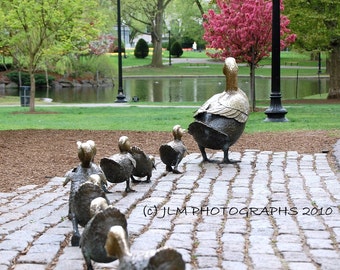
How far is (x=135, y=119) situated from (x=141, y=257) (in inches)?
555

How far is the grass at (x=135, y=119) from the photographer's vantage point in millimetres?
15039

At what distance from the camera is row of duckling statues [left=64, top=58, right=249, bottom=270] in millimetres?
3691

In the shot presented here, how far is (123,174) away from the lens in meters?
7.45

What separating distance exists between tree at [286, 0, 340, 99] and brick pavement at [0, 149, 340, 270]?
1447 cm

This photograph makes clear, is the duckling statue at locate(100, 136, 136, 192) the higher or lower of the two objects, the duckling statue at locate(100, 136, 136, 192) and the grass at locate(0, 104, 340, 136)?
the higher

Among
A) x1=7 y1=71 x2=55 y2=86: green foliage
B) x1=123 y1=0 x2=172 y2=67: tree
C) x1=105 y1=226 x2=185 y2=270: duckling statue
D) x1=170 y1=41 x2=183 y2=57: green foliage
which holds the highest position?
x1=123 y1=0 x2=172 y2=67: tree

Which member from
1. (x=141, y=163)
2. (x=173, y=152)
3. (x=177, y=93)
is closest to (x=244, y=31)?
(x=173, y=152)

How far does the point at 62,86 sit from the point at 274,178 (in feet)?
130

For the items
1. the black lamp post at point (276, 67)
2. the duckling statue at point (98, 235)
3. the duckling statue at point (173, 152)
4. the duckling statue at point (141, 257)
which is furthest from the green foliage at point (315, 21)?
the duckling statue at point (141, 257)

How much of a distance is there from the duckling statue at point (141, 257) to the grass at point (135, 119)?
32.7 feet

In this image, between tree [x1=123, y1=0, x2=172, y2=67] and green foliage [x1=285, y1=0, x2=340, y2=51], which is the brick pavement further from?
tree [x1=123, y1=0, x2=172, y2=67]

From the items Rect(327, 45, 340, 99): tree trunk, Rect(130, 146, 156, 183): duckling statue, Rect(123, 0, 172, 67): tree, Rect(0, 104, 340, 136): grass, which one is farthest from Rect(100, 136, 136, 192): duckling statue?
Rect(123, 0, 172, 67): tree

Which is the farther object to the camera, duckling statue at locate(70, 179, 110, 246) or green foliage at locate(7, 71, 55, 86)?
green foliage at locate(7, 71, 55, 86)

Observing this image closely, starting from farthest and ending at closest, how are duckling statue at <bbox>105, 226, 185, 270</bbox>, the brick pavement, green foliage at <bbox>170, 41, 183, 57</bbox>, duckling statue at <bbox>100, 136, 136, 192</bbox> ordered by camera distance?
green foliage at <bbox>170, 41, 183, 57</bbox>, duckling statue at <bbox>100, 136, 136, 192</bbox>, the brick pavement, duckling statue at <bbox>105, 226, 185, 270</bbox>
